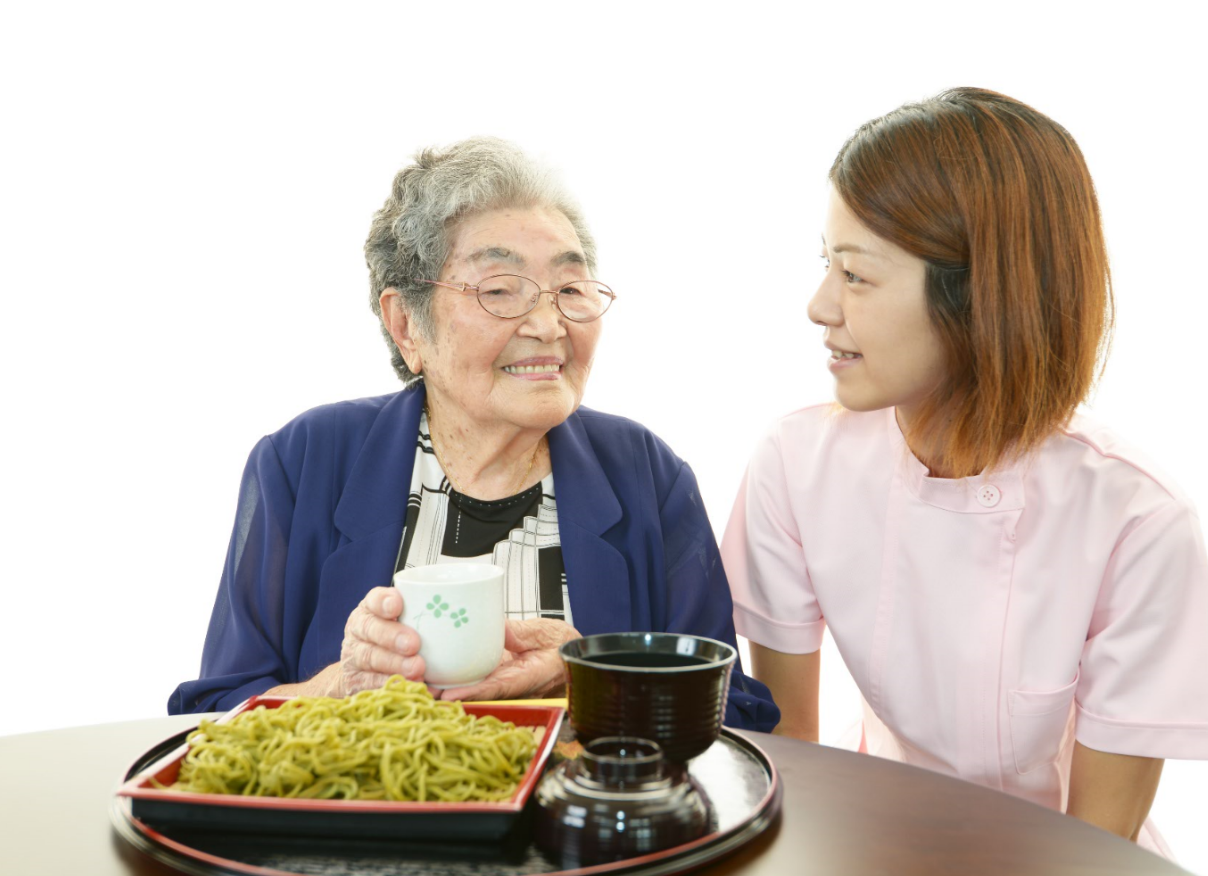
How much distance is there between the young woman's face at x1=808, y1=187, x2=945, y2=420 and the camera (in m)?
1.52

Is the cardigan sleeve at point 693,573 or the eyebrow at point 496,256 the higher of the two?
the eyebrow at point 496,256

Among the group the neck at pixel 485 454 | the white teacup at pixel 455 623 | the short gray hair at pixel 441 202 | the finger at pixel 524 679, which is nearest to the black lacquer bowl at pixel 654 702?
the white teacup at pixel 455 623

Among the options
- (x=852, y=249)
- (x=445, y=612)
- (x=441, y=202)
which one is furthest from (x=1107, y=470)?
(x=441, y=202)

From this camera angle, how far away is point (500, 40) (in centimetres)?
289

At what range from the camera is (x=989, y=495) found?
5.20 feet

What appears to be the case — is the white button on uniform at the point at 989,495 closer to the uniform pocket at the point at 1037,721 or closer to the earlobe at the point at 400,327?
the uniform pocket at the point at 1037,721

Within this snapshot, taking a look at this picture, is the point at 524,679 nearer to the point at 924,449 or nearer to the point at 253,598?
the point at 253,598

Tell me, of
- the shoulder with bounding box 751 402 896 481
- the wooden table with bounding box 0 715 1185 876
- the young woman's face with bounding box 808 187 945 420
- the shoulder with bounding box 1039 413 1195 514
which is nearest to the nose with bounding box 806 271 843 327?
the young woman's face with bounding box 808 187 945 420

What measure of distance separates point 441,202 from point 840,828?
1.24m

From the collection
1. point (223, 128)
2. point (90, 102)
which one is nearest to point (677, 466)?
point (223, 128)

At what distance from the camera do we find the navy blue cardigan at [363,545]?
172 cm

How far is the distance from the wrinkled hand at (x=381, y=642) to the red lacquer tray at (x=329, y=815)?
313 mm

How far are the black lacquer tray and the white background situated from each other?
6.96ft

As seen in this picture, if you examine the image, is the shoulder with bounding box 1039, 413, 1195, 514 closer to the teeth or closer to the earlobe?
the teeth
